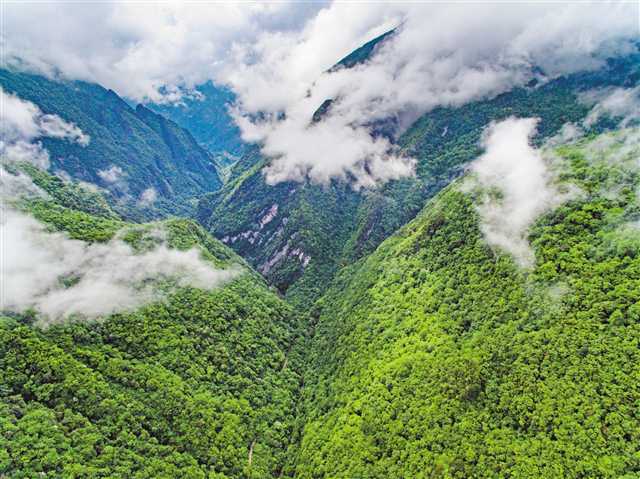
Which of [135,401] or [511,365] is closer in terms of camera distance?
[511,365]

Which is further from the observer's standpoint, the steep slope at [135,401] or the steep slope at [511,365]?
the steep slope at [135,401]

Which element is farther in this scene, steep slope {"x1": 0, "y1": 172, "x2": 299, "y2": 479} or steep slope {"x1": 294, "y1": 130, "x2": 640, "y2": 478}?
steep slope {"x1": 0, "y1": 172, "x2": 299, "y2": 479}

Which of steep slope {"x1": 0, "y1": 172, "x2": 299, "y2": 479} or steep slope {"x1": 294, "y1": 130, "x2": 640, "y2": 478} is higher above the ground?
steep slope {"x1": 0, "y1": 172, "x2": 299, "y2": 479}

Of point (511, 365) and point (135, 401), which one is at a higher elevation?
point (135, 401)

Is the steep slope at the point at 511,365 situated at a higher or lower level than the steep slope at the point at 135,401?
lower
